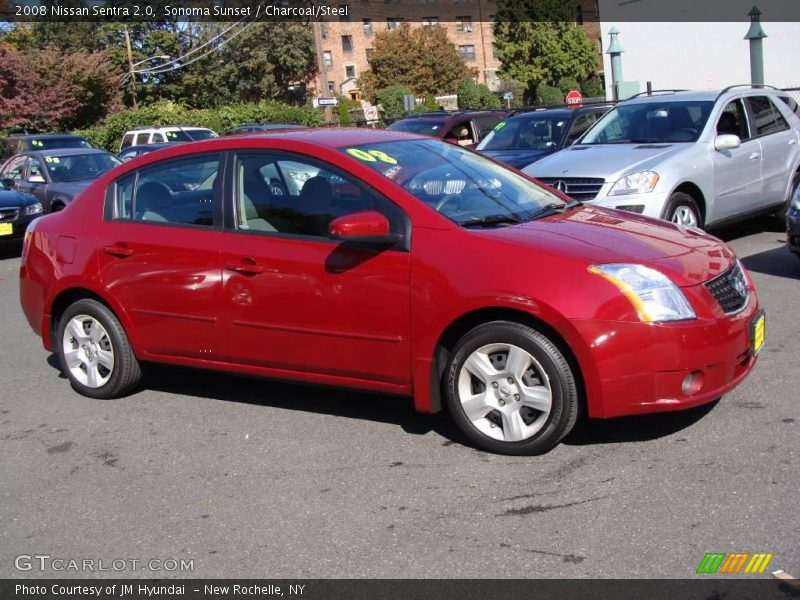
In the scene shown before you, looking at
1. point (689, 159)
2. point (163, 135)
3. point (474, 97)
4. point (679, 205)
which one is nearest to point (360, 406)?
point (679, 205)

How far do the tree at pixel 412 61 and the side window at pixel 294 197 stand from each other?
206 ft

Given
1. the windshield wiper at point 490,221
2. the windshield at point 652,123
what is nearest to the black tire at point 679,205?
the windshield at point 652,123

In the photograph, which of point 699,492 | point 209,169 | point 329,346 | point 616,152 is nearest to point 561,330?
point 699,492

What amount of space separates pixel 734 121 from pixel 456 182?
6.08m

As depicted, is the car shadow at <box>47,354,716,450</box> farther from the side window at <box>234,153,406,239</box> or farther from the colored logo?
the colored logo

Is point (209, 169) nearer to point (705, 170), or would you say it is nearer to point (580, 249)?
point (580, 249)

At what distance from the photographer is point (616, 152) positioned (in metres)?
9.62

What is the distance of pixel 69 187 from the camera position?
53.3ft

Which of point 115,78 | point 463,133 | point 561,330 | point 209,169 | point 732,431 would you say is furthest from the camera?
point 115,78

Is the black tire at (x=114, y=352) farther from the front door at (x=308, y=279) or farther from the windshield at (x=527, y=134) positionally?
the windshield at (x=527, y=134)

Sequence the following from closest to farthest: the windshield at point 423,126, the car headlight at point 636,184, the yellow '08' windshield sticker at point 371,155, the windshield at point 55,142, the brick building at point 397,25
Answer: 1. the yellow '08' windshield sticker at point 371,155
2. the car headlight at point 636,184
3. the windshield at point 423,126
4. the windshield at point 55,142
5. the brick building at point 397,25

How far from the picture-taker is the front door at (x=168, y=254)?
216 inches

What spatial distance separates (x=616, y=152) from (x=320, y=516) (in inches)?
256

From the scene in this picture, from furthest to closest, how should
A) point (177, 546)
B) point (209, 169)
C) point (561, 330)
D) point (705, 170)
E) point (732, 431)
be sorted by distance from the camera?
point (705, 170)
point (209, 169)
point (732, 431)
point (561, 330)
point (177, 546)
